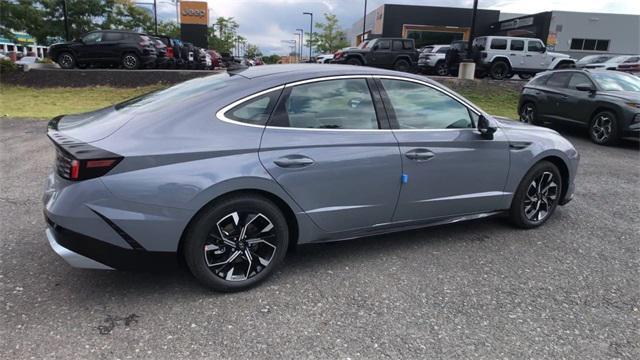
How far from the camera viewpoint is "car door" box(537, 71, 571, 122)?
32.8 ft

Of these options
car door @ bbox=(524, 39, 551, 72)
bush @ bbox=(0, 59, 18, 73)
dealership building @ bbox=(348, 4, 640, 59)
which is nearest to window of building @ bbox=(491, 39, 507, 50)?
car door @ bbox=(524, 39, 551, 72)

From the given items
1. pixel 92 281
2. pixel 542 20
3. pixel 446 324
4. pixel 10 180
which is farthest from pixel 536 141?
pixel 542 20

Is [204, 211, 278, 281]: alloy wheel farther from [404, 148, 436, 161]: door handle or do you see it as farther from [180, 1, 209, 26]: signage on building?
[180, 1, 209, 26]: signage on building

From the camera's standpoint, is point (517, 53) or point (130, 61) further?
point (517, 53)

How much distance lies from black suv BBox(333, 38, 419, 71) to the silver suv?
9.55 ft

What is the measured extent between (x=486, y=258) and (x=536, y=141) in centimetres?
128

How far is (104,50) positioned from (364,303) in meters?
17.1

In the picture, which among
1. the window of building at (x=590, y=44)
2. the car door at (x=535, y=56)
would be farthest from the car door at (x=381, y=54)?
the window of building at (x=590, y=44)

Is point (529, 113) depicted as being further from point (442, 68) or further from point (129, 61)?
point (129, 61)

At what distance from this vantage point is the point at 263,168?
9.68 ft

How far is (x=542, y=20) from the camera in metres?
38.0

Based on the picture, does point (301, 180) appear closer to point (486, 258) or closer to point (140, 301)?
point (140, 301)

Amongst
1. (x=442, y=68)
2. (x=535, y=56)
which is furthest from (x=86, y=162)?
(x=535, y=56)

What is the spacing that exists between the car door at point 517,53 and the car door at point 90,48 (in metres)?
16.6
